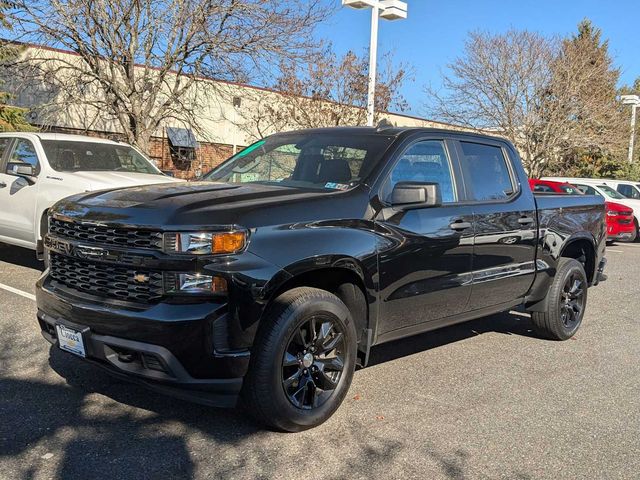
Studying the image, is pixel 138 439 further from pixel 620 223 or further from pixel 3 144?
pixel 620 223

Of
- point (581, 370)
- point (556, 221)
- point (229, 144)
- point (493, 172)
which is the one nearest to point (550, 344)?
point (581, 370)

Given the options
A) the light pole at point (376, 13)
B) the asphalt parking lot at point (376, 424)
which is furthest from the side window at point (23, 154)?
the light pole at point (376, 13)

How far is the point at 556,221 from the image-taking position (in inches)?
230

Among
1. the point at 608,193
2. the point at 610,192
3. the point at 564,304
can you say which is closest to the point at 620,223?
the point at 608,193

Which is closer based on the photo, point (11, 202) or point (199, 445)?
point (199, 445)

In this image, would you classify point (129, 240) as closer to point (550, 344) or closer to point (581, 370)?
point (581, 370)

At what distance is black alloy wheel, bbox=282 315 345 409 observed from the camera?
3646 millimetres

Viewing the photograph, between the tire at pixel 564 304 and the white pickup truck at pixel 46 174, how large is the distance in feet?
15.1

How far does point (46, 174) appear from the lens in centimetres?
762

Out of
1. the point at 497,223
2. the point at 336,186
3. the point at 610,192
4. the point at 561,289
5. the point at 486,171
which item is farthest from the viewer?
the point at 610,192

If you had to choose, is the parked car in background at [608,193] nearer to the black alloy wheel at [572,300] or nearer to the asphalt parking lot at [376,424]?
the black alloy wheel at [572,300]

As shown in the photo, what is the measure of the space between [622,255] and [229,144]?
14.7 metres

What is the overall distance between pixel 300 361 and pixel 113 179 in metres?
4.64

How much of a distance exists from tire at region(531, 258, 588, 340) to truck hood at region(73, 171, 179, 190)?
4.30 m
